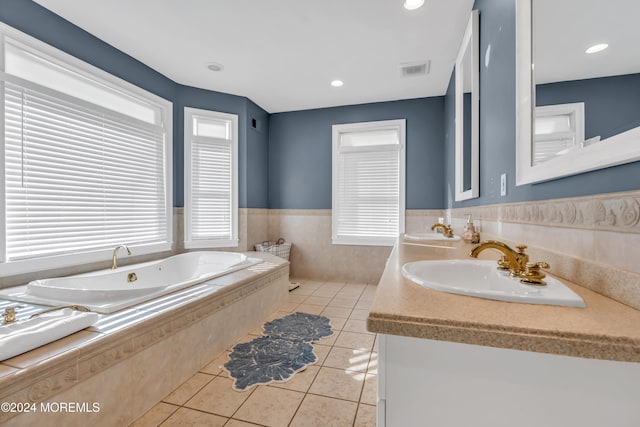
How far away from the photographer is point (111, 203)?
272 cm

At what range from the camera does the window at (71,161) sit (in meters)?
2.03

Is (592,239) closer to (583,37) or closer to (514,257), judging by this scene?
(514,257)

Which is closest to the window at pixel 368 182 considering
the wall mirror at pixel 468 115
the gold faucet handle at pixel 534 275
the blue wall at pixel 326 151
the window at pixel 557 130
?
the blue wall at pixel 326 151

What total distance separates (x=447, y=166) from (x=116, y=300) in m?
3.62

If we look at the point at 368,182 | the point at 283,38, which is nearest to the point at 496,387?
the point at 283,38

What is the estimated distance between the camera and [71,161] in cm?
237

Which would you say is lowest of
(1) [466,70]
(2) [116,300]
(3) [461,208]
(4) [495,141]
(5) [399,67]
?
(2) [116,300]

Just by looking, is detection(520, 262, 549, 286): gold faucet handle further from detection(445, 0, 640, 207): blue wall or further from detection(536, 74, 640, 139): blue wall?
detection(536, 74, 640, 139): blue wall

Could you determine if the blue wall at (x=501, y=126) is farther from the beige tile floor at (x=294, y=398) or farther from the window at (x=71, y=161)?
the window at (x=71, y=161)

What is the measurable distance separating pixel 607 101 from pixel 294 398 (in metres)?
1.85

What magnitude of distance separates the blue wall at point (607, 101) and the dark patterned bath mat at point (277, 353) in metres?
Answer: 1.92

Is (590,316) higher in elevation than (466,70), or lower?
lower

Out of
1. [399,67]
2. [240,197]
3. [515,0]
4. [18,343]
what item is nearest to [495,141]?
[515,0]

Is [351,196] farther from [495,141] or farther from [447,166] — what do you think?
[495,141]
